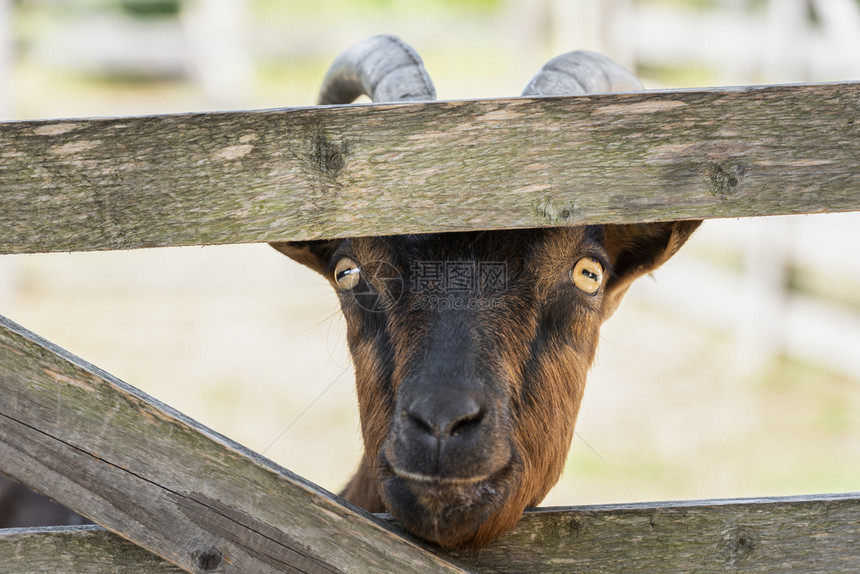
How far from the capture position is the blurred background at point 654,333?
7754 millimetres

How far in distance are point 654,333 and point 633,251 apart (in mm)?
7821

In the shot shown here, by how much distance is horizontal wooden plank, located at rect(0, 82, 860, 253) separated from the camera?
1770 mm

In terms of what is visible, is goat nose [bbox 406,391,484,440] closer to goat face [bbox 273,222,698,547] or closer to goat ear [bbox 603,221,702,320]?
goat face [bbox 273,222,698,547]

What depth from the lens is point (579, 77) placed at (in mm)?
3146

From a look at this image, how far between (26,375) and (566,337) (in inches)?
62.3

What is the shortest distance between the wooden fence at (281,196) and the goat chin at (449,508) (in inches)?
10.1

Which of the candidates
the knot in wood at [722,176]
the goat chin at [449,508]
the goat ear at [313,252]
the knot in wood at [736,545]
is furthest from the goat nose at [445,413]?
the goat ear at [313,252]

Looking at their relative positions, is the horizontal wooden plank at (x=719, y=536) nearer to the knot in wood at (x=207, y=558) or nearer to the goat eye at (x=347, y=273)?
the knot in wood at (x=207, y=558)

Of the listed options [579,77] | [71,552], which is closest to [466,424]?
[71,552]

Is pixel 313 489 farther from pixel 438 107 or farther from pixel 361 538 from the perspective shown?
pixel 438 107

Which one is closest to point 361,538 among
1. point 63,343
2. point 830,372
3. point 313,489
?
point 313,489

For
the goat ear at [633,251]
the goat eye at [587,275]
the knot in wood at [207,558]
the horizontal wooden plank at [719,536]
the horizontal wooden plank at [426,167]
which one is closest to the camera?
the horizontal wooden plank at [426,167]

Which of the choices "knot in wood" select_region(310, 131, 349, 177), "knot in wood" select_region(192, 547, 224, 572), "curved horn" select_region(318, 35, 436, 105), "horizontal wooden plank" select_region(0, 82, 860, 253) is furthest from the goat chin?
"curved horn" select_region(318, 35, 436, 105)

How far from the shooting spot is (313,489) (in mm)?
1936
